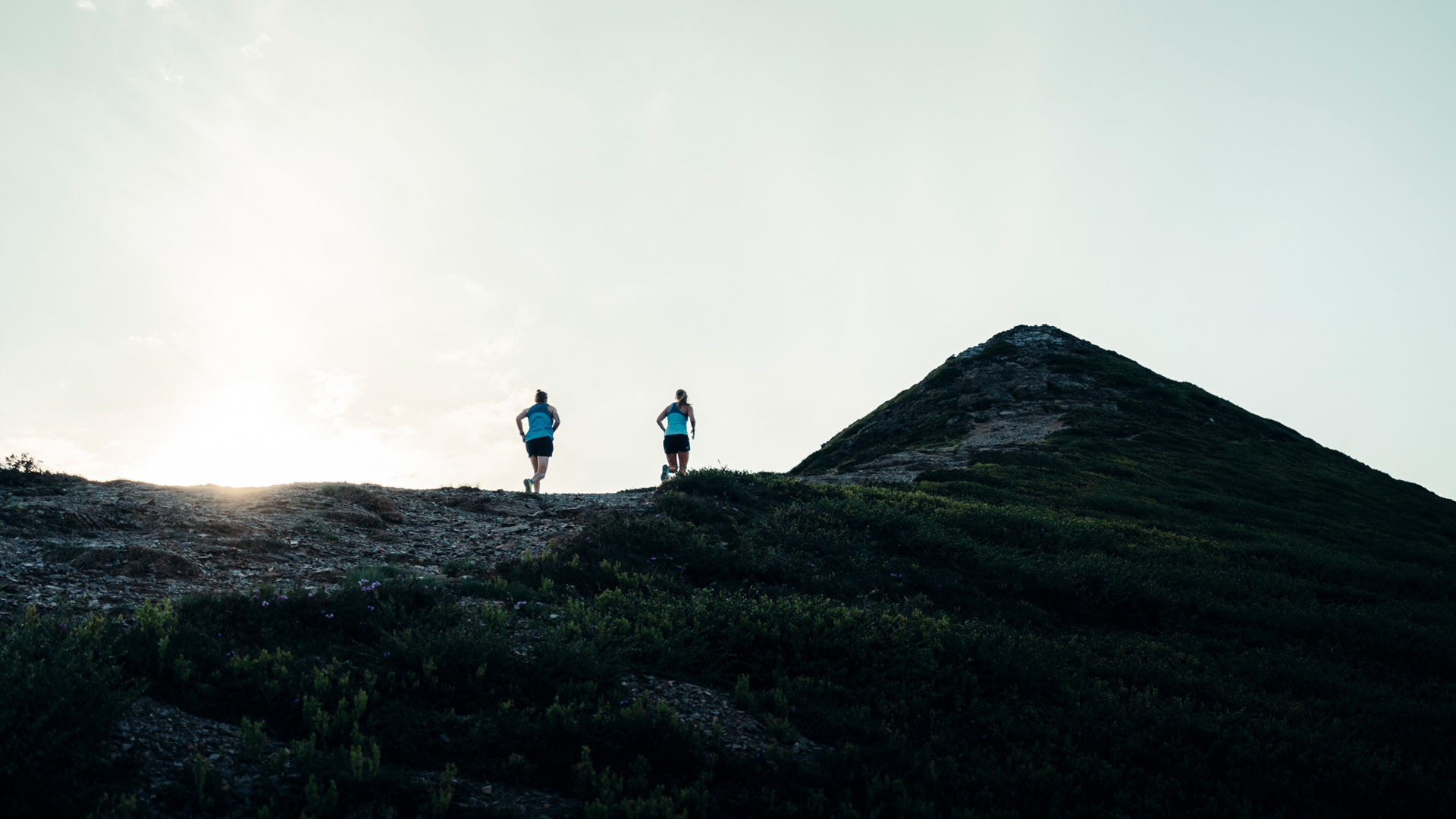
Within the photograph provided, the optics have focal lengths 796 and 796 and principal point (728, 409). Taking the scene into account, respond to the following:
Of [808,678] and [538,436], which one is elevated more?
[538,436]

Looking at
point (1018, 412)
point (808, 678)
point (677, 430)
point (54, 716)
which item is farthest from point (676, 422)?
point (1018, 412)

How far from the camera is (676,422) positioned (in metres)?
24.2

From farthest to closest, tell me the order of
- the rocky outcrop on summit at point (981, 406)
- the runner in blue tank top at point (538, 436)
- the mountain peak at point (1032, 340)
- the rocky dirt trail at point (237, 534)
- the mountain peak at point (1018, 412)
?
the mountain peak at point (1032, 340)
the mountain peak at point (1018, 412)
the rocky outcrop on summit at point (981, 406)
the runner in blue tank top at point (538, 436)
the rocky dirt trail at point (237, 534)

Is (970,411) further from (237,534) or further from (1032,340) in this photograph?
(237,534)

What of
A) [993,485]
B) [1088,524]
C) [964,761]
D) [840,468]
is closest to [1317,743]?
[964,761]

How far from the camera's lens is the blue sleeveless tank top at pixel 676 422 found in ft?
79.3

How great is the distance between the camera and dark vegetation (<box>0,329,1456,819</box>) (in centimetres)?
693

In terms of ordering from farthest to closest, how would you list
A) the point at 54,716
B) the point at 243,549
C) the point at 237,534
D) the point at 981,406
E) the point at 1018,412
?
1. the point at 981,406
2. the point at 1018,412
3. the point at 237,534
4. the point at 243,549
5. the point at 54,716

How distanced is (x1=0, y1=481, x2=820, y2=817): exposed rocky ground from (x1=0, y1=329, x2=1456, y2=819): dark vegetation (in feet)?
0.88

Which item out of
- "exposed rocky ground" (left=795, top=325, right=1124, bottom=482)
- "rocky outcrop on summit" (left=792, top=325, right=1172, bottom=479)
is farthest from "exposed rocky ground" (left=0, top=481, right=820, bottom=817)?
"rocky outcrop on summit" (left=792, top=325, right=1172, bottom=479)

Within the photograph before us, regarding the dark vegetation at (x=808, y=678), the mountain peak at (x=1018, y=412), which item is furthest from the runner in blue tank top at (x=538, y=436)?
the mountain peak at (x=1018, y=412)

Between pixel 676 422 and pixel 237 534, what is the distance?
500 inches

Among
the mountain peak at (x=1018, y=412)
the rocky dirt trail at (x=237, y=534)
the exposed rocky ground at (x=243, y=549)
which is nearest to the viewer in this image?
the exposed rocky ground at (x=243, y=549)

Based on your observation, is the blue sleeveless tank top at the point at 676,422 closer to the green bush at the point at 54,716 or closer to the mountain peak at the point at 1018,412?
the mountain peak at the point at 1018,412
